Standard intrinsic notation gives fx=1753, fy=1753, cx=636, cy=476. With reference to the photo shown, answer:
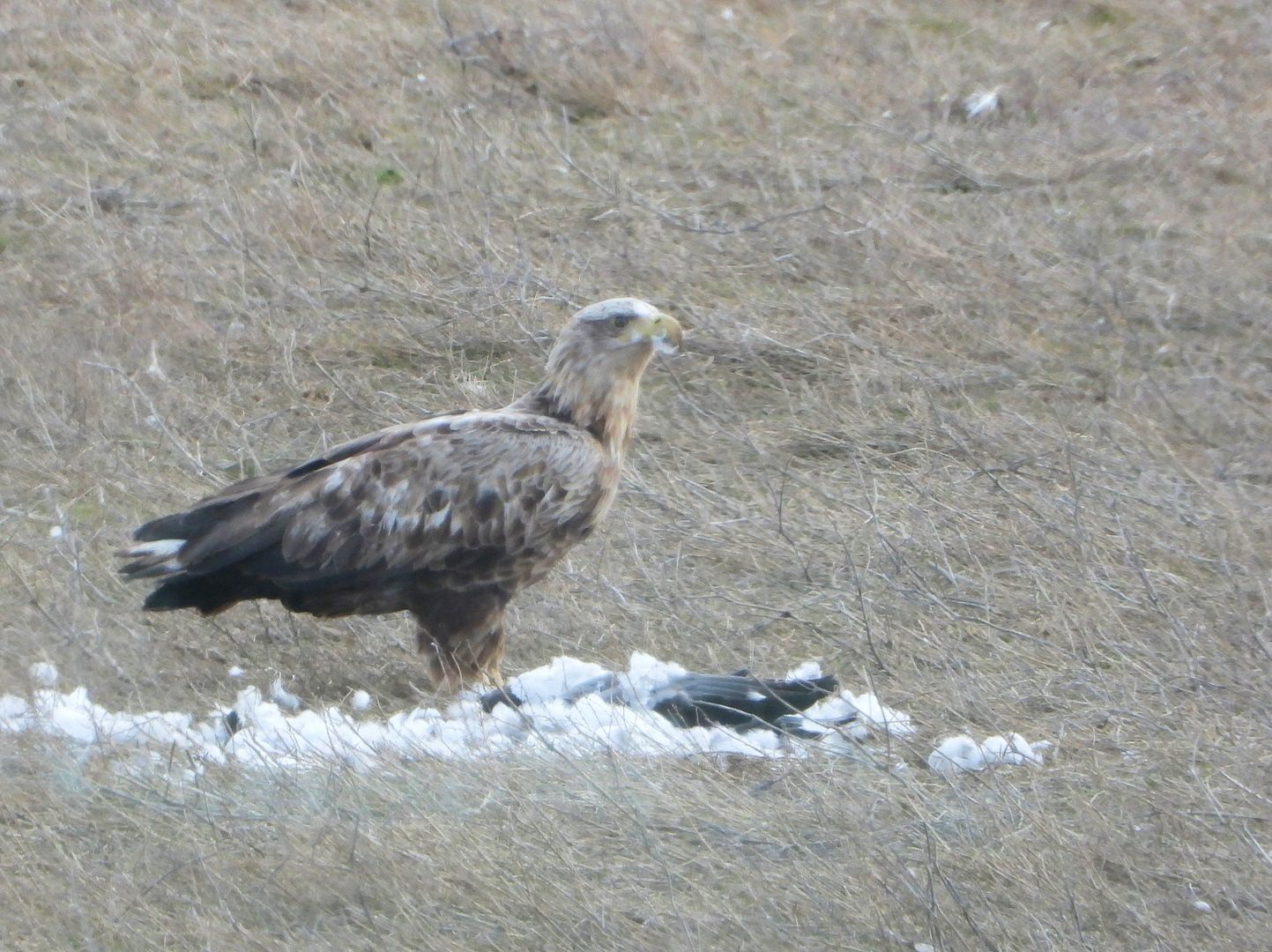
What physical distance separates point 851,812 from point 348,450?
213 cm

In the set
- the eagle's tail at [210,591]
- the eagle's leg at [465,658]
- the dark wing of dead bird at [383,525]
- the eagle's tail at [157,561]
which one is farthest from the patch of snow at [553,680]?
the eagle's tail at [157,561]

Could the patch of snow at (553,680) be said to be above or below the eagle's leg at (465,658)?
above

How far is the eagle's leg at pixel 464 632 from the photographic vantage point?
498cm

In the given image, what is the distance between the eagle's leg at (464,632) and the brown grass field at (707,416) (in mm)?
170

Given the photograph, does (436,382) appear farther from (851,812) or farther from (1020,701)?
(851,812)

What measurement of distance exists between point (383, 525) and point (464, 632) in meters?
0.39

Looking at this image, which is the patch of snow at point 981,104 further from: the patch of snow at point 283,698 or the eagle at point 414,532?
the patch of snow at point 283,698

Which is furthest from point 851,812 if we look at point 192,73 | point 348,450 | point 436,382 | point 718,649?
point 192,73

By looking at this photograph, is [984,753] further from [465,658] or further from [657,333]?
[657,333]

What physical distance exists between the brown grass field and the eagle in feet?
0.84

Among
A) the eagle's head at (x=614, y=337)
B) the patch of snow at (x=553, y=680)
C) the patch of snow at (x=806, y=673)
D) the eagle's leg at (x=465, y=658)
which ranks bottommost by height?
the eagle's leg at (x=465, y=658)

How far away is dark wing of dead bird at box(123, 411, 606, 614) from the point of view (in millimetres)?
4883

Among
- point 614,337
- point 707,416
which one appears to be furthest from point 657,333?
point 707,416

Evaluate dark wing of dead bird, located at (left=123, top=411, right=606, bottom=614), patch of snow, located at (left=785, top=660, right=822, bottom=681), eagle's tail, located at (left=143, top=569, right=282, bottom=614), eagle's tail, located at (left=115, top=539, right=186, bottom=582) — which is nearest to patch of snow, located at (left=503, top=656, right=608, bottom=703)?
dark wing of dead bird, located at (left=123, top=411, right=606, bottom=614)
